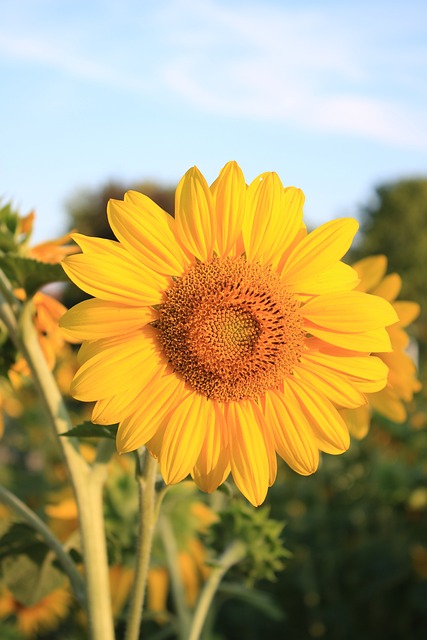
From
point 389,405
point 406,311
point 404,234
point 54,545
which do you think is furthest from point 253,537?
point 404,234

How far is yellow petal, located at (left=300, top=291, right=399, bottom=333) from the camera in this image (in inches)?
39.1

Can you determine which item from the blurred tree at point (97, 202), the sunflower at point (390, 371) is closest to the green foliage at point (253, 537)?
the sunflower at point (390, 371)

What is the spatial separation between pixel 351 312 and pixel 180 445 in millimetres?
250

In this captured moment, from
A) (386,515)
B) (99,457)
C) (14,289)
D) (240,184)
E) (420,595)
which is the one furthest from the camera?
(386,515)

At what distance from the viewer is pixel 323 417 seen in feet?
3.32

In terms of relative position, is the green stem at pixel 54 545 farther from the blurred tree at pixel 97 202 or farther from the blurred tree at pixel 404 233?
the blurred tree at pixel 404 233

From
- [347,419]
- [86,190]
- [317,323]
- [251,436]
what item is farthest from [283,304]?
[86,190]

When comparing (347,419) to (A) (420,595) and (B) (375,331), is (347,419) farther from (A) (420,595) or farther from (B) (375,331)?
(A) (420,595)

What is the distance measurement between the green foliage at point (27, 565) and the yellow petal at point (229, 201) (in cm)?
57

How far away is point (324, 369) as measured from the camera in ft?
3.35

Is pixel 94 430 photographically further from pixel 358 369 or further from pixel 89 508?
pixel 358 369

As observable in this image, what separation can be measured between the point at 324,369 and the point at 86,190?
16952 mm

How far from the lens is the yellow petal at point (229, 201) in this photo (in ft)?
3.17

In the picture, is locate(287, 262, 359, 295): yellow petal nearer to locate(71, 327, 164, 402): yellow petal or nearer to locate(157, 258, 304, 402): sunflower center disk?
locate(157, 258, 304, 402): sunflower center disk
